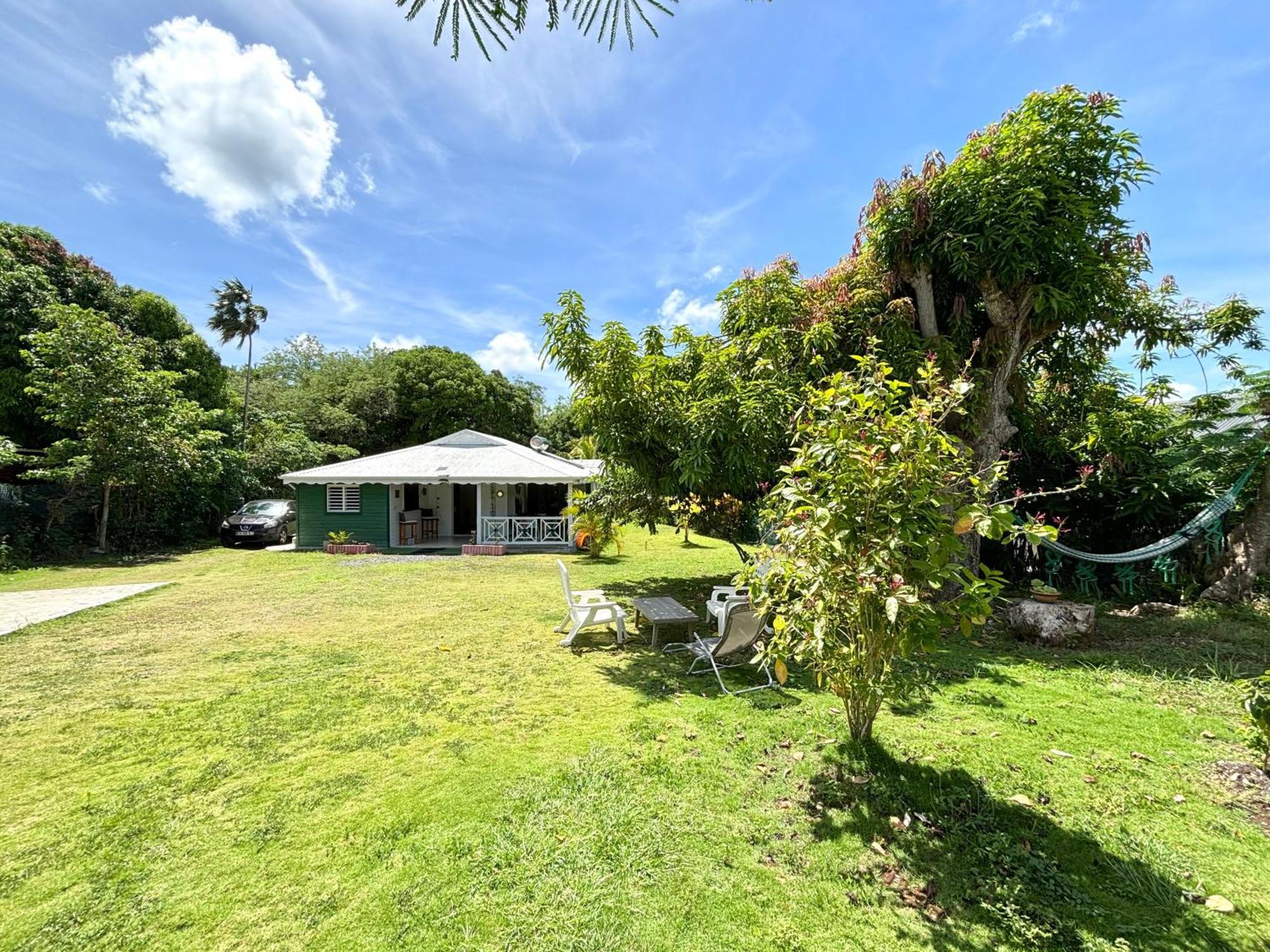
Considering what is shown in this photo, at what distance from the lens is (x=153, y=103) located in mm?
6188

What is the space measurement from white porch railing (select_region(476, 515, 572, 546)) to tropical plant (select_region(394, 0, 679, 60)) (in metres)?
15.5

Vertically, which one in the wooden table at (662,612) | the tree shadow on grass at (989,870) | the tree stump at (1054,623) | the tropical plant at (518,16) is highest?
the tropical plant at (518,16)

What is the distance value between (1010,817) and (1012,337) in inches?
305

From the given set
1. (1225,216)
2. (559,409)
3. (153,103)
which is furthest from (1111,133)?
(559,409)

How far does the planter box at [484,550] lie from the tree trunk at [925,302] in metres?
12.9

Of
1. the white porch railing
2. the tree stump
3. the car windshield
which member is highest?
the car windshield

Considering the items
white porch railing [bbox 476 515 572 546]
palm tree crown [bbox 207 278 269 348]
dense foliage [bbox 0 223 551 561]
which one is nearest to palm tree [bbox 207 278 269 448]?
palm tree crown [bbox 207 278 269 348]

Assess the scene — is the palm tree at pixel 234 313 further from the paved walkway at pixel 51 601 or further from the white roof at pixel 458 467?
the paved walkway at pixel 51 601

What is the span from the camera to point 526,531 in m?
17.7

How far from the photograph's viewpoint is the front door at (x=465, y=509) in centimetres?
2262

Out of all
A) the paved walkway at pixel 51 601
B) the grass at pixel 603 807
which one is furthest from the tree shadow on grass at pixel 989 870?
the paved walkway at pixel 51 601

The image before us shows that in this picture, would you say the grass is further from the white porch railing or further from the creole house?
the white porch railing

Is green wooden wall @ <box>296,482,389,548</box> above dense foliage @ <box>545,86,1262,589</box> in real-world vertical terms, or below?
below

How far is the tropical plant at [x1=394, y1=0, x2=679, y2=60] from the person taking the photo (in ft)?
7.48
